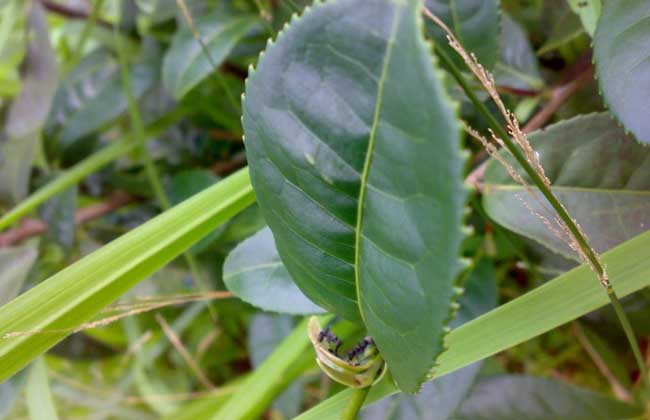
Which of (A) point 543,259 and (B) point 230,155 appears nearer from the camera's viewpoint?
(A) point 543,259

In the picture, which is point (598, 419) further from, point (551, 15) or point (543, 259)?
point (551, 15)

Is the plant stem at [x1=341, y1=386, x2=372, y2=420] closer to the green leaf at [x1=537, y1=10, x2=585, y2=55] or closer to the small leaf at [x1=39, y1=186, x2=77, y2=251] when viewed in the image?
the green leaf at [x1=537, y1=10, x2=585, y2=55]

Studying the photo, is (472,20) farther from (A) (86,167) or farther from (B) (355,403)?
(A) (86,167)

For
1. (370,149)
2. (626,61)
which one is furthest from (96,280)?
(626,61)

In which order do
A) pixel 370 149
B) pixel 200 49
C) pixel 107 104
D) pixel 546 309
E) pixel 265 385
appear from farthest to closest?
pixel 107 104
pixel 200 49
pixel 265 385
pixel 546 309
pixel 370 149

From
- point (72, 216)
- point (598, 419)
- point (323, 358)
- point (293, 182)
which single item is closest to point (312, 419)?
point (323, 358)

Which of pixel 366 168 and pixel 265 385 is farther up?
pixel 366 168

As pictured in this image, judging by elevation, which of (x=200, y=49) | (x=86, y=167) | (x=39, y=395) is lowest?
(x=39, y=395)

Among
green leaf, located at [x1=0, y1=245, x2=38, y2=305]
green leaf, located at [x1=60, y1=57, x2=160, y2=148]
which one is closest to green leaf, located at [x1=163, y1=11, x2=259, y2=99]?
green leaf, located at [x1=60, y1=57, x2=160, y2=148]
